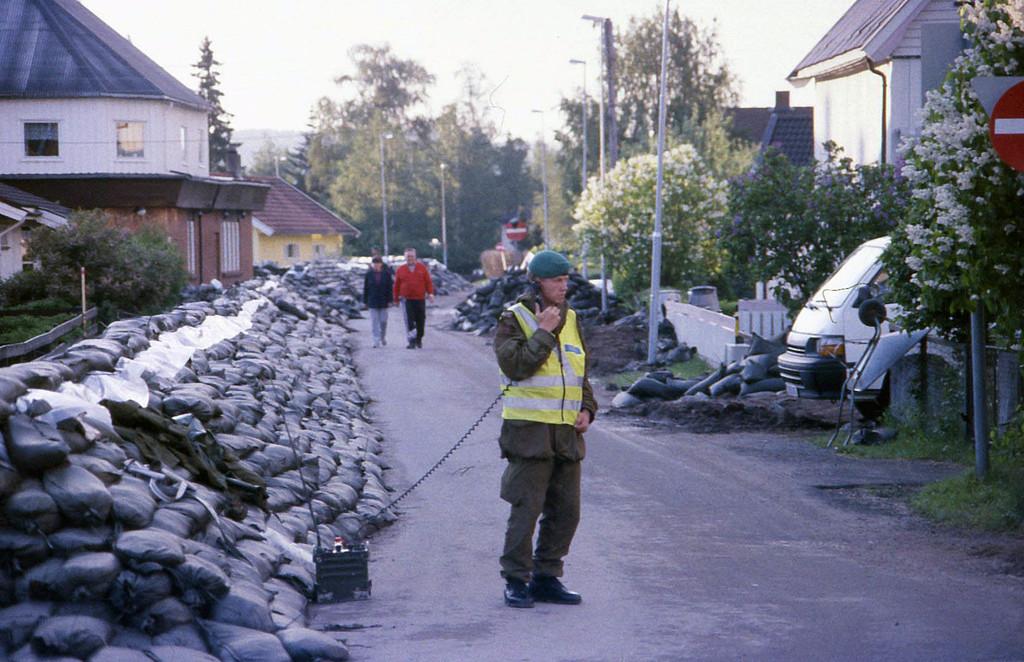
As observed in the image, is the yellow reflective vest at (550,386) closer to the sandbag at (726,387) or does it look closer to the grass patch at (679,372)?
the sandbag at (726,387)

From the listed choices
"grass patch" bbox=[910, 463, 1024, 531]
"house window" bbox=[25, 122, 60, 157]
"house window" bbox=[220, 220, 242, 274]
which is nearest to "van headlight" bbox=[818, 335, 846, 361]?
"grass patch" bbox=[910, 463, 1024, 531]

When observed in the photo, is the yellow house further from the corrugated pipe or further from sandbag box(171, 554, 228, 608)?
sandbag box(171, 554, 228, 608)

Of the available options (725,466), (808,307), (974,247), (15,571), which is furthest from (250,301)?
(15,571)

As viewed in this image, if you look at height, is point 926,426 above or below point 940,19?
below

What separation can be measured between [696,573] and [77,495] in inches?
145

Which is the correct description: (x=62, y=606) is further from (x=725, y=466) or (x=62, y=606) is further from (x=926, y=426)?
(x=926, y=426)

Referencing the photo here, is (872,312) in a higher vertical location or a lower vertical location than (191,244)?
lower

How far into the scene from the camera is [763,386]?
1822 cm

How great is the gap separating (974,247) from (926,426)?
184 inches

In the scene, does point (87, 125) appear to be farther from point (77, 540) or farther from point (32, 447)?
point (77, 540)

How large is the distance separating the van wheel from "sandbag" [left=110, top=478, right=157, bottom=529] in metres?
9.92

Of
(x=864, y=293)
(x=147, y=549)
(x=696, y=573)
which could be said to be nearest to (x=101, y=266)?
(x=864, y=293)

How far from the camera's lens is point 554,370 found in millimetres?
7477

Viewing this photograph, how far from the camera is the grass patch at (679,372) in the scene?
22906 mm
